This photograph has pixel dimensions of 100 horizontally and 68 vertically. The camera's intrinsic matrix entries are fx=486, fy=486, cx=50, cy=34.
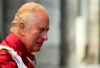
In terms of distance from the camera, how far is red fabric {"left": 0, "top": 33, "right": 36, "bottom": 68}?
2475 millimetres

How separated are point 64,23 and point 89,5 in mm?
1589

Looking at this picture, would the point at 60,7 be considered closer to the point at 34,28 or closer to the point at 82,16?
the point at 82,16

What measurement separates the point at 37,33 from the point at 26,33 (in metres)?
0.06

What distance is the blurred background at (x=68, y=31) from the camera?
10.9 metres

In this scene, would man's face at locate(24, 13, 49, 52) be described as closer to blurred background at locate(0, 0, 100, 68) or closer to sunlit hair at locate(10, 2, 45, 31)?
sunlit hair at locate(10, 2, 45, 31)

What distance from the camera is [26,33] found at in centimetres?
262

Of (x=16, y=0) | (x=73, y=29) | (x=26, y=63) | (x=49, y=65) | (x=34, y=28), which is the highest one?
(x=34, y=28)

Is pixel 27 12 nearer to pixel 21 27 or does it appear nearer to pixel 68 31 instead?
pixel 21 27

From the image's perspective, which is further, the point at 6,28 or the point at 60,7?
the point at 60,7

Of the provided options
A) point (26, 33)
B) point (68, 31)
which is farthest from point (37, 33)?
point (68, 31)

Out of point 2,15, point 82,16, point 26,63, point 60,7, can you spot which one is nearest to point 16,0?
point 2,15

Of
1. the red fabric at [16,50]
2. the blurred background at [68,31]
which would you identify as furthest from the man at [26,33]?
the blurred background at [68,31]

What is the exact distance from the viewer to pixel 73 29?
12.1m

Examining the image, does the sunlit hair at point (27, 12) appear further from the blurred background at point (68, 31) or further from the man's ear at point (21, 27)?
the blurred background at point (68, 31)
